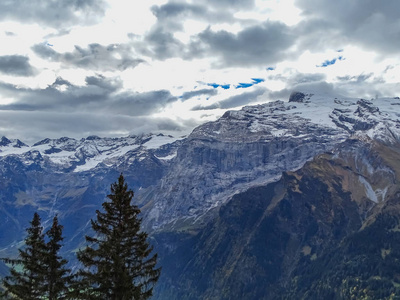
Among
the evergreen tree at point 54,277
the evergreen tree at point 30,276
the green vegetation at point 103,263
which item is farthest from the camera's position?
the evergreen tree at point 54,277

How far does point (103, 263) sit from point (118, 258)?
132cm

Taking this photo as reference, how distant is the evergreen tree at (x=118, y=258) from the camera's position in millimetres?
40281

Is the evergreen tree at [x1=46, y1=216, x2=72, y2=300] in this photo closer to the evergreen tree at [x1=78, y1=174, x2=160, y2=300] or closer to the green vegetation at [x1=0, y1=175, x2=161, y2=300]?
the green vegetation at [x1=0, y1=175, x2=161, y2=300]

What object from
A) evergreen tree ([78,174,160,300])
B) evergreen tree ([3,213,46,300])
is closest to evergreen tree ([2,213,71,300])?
evergreen tree ([3,213,46,300])

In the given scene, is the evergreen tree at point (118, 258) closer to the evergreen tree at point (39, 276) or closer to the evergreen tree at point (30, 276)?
the evergreen tree at point (39, 276)

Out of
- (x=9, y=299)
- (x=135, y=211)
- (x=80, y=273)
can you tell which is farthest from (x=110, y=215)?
(x=9, y=299)

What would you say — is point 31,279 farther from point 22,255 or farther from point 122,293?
point 122,293

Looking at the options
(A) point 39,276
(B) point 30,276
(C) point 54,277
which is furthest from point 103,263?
(B) point 30,276

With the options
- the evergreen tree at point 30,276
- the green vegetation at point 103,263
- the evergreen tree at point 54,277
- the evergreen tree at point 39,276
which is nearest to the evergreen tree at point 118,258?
the green vegetation at point 103,263

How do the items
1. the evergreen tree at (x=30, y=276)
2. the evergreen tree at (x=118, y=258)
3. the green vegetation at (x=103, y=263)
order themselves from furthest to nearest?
the evergreen tree at (x=30, y=276) < the green vegetation at (x=103, y=263) < the evergreen tree at (x=118, y=258)

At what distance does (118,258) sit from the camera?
4066 cm

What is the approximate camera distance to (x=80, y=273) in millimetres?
41812

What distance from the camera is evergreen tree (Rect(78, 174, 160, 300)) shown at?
40.3 metres

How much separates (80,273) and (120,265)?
12.4ft
